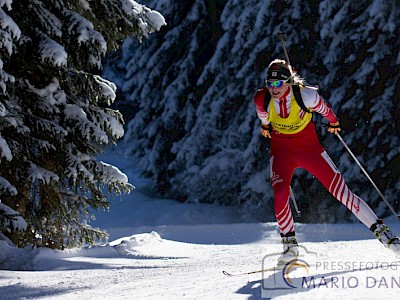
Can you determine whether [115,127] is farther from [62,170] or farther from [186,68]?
[186,68]

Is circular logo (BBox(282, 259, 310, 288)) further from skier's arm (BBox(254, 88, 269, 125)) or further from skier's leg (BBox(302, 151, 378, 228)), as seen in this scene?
skier's arm (BBox(254, 88, 269, 125))

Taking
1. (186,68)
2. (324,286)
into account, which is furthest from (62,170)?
(186,68)

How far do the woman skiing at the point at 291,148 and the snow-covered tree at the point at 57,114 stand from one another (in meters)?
2.42

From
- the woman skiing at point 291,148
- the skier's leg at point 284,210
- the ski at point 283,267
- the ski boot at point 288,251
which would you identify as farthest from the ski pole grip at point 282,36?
the ski at point 283,267

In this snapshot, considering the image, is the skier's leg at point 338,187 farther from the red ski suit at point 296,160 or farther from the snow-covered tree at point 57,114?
the snow-covered tree at point 57,114

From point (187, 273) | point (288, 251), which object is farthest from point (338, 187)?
point (187, 273)

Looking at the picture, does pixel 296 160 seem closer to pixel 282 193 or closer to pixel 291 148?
pixel 291 148

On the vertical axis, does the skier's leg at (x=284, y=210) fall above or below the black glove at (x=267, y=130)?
below

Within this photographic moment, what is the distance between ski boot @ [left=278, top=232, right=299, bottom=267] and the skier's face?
133 cm

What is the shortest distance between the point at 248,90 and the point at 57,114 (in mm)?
10528

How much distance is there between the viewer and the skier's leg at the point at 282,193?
19.7 ft

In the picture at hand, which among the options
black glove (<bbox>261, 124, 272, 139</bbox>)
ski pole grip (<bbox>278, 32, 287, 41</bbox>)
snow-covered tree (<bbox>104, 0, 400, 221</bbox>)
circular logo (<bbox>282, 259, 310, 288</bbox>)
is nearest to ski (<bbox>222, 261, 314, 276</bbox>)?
circular logo (<bbox>282, 259, 310, 288</bbox>)

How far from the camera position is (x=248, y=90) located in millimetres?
17812

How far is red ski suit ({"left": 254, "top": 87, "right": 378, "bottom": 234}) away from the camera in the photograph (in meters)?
6.03
